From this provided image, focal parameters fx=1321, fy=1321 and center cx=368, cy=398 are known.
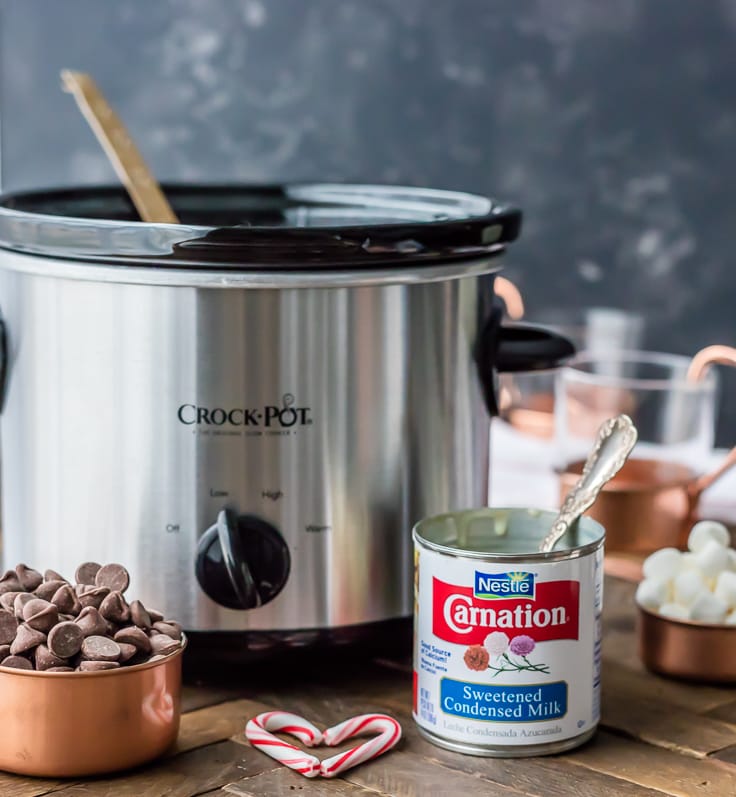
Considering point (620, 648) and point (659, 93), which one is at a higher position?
point (659, 93)

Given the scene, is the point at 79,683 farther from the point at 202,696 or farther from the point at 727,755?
the point at 727,755

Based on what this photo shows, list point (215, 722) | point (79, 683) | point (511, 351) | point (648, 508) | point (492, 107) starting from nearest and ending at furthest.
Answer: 1. point (79, 683)
2. point (215, 722)
3. point (511, 351)
4. point (648, 508)
5. point (492, 107)

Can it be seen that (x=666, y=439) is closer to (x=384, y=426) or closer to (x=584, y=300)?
(x=384, y=426)

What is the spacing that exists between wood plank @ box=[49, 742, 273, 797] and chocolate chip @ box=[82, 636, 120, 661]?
70mm

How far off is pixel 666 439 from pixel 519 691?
1.49 feet

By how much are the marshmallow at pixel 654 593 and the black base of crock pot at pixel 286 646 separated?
0.16 metres

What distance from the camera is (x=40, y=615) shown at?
683 millimetres

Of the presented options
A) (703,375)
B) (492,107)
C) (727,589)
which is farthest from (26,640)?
(492,107)

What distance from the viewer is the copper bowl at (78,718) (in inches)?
26.4

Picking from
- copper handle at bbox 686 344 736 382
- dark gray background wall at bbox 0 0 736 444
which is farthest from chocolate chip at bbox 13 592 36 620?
dark gray background wall at bbox 0 0 736 444

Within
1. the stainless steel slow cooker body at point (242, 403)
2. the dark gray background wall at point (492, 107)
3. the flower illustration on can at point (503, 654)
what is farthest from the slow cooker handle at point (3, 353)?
the dark gray background wall at point (492, 107)

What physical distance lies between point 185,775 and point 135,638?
0.26 ft

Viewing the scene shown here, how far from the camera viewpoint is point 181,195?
1.07 metres

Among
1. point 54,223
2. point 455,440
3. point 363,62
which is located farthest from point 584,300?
point 54,223
